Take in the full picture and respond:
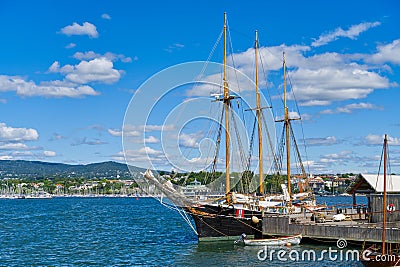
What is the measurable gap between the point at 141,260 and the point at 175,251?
4733 millimetres

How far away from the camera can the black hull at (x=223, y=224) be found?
5191 centimetres

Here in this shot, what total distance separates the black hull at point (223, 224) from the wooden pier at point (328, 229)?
1477 mm

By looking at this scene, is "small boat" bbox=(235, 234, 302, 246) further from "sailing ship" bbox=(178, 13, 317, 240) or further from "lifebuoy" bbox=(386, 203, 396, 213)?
"lifebuoy" bbox=(386, 203, 396, 213)

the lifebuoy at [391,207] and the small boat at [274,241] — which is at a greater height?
the lifebuoy at [391,207]

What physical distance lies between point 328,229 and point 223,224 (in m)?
10.1

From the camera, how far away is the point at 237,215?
52031mm

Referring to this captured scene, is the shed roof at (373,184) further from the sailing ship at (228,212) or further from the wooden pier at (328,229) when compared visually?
the sailing ship at (228,212)

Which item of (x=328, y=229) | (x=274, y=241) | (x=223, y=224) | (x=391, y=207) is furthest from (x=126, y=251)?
(x=391, y=207)

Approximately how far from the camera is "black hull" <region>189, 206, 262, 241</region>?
51.9m

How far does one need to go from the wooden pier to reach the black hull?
4.84 ft

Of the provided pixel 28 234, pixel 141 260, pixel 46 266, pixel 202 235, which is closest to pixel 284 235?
pixel 202 235

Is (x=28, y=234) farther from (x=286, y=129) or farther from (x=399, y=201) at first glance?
(x=399, y=201)

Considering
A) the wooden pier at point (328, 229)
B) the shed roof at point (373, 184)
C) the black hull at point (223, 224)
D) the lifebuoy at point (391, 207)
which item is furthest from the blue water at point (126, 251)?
the shed roof at point (373, 184)

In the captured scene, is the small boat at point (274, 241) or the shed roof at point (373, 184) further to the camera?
the shed roof at point (373, 184)
